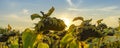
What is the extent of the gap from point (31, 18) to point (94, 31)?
7.61ft

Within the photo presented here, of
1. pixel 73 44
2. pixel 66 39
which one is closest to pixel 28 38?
pixel 66 39

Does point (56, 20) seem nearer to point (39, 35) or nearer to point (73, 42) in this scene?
point (39, 35)

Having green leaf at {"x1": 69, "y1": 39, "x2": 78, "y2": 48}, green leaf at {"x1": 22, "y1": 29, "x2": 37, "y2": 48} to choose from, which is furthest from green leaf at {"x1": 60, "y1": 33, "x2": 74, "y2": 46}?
green leaf at {"x1": 22, "y1": 29, "x2": 37, "y2": 48}

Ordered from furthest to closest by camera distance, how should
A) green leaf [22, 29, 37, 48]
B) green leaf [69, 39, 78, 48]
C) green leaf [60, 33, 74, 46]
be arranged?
green leaf [69, 39, 78, 48], green leaf [60, 33, 74, 46], green leaf [22, 29, 37, 48]

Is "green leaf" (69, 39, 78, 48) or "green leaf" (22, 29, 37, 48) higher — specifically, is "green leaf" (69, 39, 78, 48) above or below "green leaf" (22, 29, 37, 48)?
below

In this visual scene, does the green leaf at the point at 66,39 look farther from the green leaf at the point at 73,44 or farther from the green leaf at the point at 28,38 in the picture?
the green leaf at the point at 28,38

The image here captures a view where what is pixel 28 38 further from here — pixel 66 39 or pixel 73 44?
pixel 73 44

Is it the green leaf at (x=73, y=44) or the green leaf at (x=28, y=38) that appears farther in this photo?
the green leaf at (x=73, y=44)

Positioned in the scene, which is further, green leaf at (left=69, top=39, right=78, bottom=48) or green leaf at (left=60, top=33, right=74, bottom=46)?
green leaf at (left=69, top=39, right=78, bottom=48)

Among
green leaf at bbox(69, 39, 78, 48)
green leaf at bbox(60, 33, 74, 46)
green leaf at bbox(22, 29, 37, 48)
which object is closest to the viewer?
green leaf at bbox(22, 29, 37, 48)

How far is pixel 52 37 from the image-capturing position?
5527mm

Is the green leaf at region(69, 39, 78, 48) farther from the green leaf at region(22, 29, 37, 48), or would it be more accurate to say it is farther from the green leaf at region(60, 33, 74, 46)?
the green leaf at region(22, 29, 37, 48)

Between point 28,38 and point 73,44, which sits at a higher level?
point 28,38

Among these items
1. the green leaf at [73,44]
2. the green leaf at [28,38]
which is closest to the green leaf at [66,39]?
the green leaf at [73,44]
